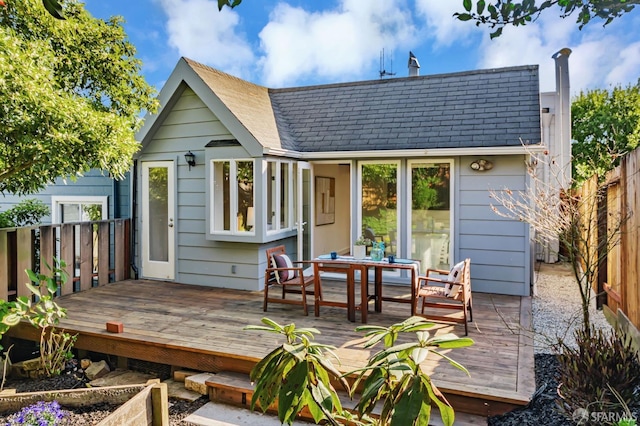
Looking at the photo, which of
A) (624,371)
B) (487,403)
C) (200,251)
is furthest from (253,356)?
(200,251)

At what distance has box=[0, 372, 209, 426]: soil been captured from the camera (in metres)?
3.17

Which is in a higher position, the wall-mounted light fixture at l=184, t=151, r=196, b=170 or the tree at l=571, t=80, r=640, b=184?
the tree at l=571, t=80, r=640, b=184

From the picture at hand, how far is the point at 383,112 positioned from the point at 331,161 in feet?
4.72

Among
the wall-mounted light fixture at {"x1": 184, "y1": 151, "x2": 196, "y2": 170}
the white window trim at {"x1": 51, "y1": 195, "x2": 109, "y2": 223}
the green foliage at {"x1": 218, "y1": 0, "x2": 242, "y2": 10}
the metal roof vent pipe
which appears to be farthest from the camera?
the metal roof vent pipe

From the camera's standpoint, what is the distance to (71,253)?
666 cm

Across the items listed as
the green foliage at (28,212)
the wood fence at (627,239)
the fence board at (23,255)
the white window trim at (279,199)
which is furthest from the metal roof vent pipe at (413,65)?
the green foliage at (28,212)

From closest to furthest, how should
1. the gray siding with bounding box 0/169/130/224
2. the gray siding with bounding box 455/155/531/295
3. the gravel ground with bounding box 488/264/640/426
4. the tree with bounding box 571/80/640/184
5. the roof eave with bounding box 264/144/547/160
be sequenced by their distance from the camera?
the gravel ground with bounding box 488/264/640/426 → the roof eave with bounding box 264/144/547/160 → the gray siding with bounding box 455/155/531/295 → the gray siding with bounding box 0/169/130/224 → the tree with bounding box 571/80/640/184

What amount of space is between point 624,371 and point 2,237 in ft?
22.1

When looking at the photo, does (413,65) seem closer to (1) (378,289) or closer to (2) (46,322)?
(1) (378,289)

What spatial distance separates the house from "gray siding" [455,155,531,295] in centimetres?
2

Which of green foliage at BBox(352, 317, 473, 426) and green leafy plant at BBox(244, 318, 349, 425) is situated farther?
green leafy plant at BBox(244, 318, 349, 425)

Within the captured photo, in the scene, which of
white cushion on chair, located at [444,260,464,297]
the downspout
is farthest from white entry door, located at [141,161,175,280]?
white cushion on chair, located at [444,260,464,297]

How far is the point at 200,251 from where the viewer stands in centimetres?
752

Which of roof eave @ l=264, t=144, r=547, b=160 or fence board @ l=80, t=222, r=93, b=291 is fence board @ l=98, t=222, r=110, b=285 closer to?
fence board @ l=80, t=222, r=93, b=291
